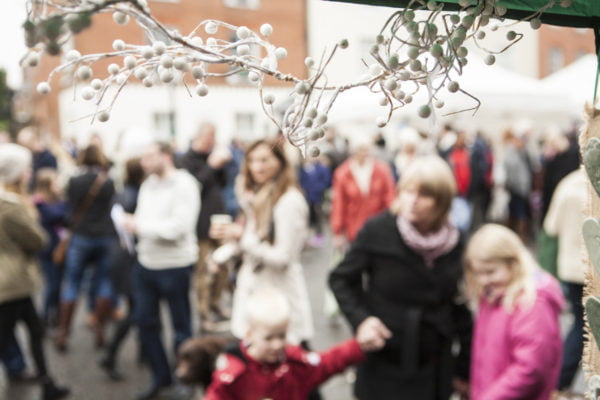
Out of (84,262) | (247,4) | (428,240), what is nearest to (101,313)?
(84,262)

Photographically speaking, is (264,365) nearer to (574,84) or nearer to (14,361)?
(14,361)

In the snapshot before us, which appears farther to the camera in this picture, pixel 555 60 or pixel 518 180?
pixel 555 60

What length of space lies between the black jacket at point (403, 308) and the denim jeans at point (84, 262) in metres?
2.86

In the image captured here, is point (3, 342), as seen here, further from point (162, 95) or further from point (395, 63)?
point (162, 95)

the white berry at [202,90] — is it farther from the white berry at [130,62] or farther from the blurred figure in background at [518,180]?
the blurred figure in background at [518,180]

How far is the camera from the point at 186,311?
3.78 metres

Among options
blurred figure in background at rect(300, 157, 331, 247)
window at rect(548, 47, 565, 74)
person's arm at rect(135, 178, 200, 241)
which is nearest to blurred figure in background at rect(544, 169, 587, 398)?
person's arm at rect(135, 178, 200, 241)

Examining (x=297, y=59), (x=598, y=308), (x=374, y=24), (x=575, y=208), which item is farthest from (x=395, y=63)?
(x=374, y=24)

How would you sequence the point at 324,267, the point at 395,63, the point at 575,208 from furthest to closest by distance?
the point at 324,267 < the point at 575,208 < the point at 395,63

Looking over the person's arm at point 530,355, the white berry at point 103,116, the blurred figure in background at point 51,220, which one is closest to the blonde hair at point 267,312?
the person's arm at point 530,355

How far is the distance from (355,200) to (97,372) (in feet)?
8.08

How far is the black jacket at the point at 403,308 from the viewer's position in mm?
2387

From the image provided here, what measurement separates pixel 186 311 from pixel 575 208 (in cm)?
244

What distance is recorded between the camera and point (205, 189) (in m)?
4.98
